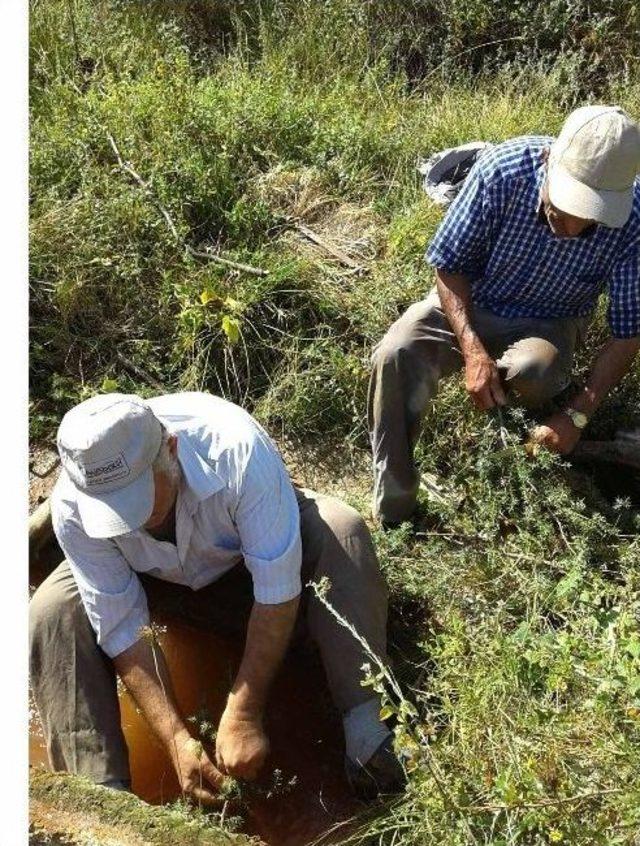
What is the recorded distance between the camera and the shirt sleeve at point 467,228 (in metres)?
3.91

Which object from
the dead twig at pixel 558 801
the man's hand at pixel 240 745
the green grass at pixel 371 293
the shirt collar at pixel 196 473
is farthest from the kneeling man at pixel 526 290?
the dead twig at pixel 558 801

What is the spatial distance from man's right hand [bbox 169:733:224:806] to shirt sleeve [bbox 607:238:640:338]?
2004mm

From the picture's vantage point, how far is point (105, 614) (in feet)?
10.9

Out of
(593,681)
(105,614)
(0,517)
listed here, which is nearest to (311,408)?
(105,614)

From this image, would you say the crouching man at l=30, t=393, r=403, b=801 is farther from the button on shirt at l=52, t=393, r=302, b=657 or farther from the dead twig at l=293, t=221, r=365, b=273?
the dead twig at l=293, t=221, r=365, b=273

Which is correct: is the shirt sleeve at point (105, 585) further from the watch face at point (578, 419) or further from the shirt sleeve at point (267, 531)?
the watch face at point (578, 419)

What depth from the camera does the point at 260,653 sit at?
10.9ft

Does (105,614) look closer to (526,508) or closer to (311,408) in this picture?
(526,508)

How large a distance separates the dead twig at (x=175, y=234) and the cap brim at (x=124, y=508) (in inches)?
88.1

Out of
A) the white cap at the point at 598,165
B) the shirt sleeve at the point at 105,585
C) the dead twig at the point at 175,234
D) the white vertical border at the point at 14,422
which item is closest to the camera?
the white vertical border at the point at 14,422

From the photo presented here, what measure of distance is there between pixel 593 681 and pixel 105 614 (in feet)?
4.53

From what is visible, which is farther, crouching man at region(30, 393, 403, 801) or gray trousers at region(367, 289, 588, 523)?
gray trousers at region(367, 289, 588, 523)

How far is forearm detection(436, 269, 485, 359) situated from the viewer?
3.99 metres

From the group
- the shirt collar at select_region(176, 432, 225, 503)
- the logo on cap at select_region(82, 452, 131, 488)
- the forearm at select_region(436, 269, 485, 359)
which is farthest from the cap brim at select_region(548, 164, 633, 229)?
the logo on cap at select_region(82, 452, 131, 488)
